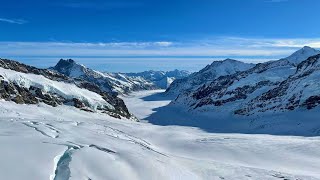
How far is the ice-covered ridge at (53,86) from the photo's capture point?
89875 millimetres

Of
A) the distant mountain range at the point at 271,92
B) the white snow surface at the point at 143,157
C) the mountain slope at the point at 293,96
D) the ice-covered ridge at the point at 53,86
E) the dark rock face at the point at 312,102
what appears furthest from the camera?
the distant mountain range at the point at 271,92

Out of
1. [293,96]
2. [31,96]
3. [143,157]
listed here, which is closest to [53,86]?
[31,96]

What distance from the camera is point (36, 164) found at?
26.5 metres

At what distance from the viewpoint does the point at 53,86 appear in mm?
95875

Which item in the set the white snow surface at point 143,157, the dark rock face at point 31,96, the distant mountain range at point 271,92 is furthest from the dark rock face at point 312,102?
the dark rock face at point 31,96

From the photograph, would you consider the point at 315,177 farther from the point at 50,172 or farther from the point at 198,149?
the point at 50,172

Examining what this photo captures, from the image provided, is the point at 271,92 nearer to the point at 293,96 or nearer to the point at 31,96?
the point at 293,96

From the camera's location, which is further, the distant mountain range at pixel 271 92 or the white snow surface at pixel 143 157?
the distant mountain range at pixel 271 92

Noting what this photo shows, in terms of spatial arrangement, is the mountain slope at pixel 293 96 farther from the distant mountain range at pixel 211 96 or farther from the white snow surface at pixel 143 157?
the white snow surface at pixel 143 157

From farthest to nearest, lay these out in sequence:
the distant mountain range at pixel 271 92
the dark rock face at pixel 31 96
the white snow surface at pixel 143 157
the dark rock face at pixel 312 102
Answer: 1. the distant mountain range at pixel 271 92
2. the dark rock face at pixel 312 102
3. the dark rock face at pixel 31 96
4. the white snow surface at pixel 143 157

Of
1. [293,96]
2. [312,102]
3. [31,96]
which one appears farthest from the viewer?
[293,96]

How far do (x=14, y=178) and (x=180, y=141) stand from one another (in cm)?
3871

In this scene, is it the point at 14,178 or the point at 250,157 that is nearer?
the point at 14,178

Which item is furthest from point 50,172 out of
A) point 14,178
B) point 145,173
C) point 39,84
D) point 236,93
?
point 236,93
